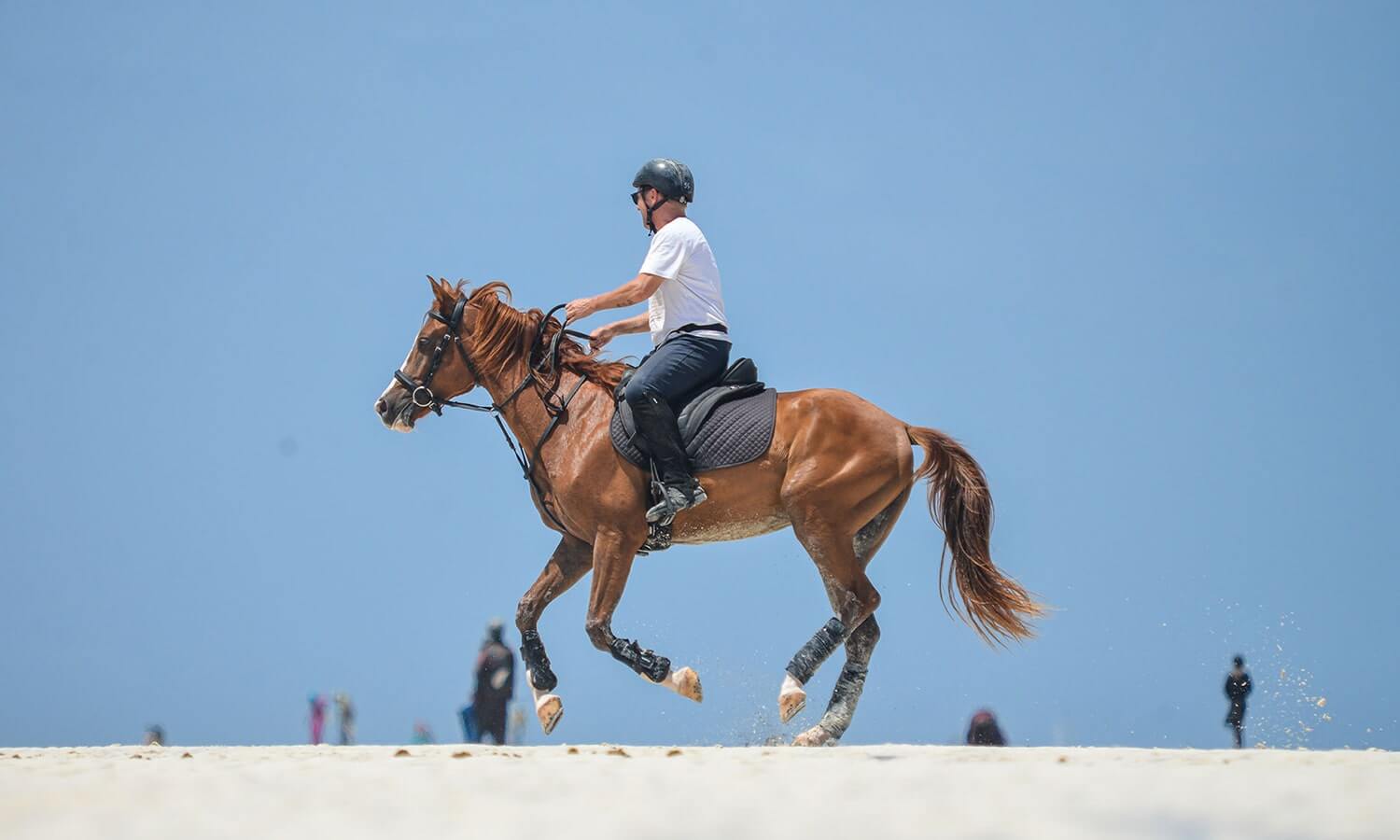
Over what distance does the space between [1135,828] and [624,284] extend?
16.9 feet

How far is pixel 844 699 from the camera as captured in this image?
25.8 ft

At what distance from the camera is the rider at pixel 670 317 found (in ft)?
26.0

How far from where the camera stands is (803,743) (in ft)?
24.8

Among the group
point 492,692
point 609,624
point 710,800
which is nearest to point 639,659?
point 609,624

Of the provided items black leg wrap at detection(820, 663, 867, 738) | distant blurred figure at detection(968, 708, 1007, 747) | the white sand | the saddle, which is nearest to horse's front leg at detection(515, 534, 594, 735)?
the saddle

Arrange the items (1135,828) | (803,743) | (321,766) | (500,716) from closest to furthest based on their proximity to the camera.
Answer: (1135,828) < (321,766) < (803,743) < (500,716)

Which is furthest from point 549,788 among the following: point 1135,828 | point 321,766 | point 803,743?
point 803,743

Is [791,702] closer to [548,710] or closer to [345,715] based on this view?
[548,710]

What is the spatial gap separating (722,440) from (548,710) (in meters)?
1.89

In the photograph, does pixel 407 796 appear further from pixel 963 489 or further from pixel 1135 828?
pixel 963 489

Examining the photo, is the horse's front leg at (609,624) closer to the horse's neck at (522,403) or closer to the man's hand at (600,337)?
the horse's neck at (522,403)

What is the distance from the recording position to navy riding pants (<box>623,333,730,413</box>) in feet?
26.2

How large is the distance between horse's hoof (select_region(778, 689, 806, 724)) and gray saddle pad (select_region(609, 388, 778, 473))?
134cm

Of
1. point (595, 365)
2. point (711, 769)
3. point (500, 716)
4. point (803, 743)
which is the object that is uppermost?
point (595, 365)
